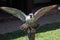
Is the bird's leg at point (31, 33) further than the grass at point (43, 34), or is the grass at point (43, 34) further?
the grass at point (43, 34)

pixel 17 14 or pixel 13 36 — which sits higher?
pixel 17 14

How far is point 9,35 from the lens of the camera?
18.1ft

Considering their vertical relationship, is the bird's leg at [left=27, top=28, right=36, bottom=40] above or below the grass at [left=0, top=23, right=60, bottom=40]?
above

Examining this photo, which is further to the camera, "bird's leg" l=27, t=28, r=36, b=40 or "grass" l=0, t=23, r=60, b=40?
"grass" l=0, t=23, r=60, b=40

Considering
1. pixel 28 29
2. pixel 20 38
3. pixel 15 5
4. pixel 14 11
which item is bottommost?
pixel 20 38

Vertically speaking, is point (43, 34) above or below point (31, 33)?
below

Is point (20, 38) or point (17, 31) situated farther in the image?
point (17, 31)

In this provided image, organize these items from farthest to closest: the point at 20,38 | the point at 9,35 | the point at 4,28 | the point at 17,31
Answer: the point at 4,28 < the point at 17,31 < the point at 9,35 < the point at 20,38

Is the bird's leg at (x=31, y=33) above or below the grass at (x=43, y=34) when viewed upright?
above

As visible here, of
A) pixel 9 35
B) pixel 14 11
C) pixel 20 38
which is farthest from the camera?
pixel 9 35

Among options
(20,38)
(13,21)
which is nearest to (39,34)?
(20,38)

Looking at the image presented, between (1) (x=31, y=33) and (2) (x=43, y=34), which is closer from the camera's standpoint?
(1) (x=31, y=33)

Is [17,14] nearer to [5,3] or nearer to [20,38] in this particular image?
[20,38]

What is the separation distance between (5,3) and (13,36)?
451 centimetres
